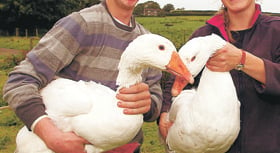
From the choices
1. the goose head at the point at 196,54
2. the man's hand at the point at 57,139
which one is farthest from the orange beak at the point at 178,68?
the man's hand at the point at 57,139

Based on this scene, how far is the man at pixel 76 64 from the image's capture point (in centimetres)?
264

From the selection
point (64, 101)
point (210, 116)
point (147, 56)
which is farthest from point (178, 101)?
point (64, 101)

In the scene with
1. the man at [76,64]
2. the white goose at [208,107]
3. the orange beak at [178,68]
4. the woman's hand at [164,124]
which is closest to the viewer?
the orange beak at [178,68]

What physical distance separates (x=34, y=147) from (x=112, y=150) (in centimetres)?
64

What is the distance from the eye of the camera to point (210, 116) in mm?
2770

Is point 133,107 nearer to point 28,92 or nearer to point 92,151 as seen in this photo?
point 92,151

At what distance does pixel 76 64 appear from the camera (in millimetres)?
3000

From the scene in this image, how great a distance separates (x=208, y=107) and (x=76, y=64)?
1.15 meters

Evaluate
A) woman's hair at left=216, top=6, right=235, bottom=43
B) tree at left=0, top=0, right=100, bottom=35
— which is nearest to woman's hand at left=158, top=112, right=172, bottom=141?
woman's hair at left=216, top=6, right=235, bottom=43

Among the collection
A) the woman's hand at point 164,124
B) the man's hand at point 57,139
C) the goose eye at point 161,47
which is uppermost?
the goose eye at point 161,47

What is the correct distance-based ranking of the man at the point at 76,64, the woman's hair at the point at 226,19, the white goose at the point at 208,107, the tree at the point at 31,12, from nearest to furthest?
1. the man at the point at 76,64
2. the white goose at the point at 208,107
3. the woman's hair at the point at 226,19
4. the tree at the point at 31,12

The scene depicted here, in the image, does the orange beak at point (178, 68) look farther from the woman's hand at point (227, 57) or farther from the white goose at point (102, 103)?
the woman's hand at point (227, 57)

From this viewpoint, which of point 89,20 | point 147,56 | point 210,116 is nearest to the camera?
point 147,56

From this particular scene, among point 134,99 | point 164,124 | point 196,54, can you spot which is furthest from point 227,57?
point 164,124
